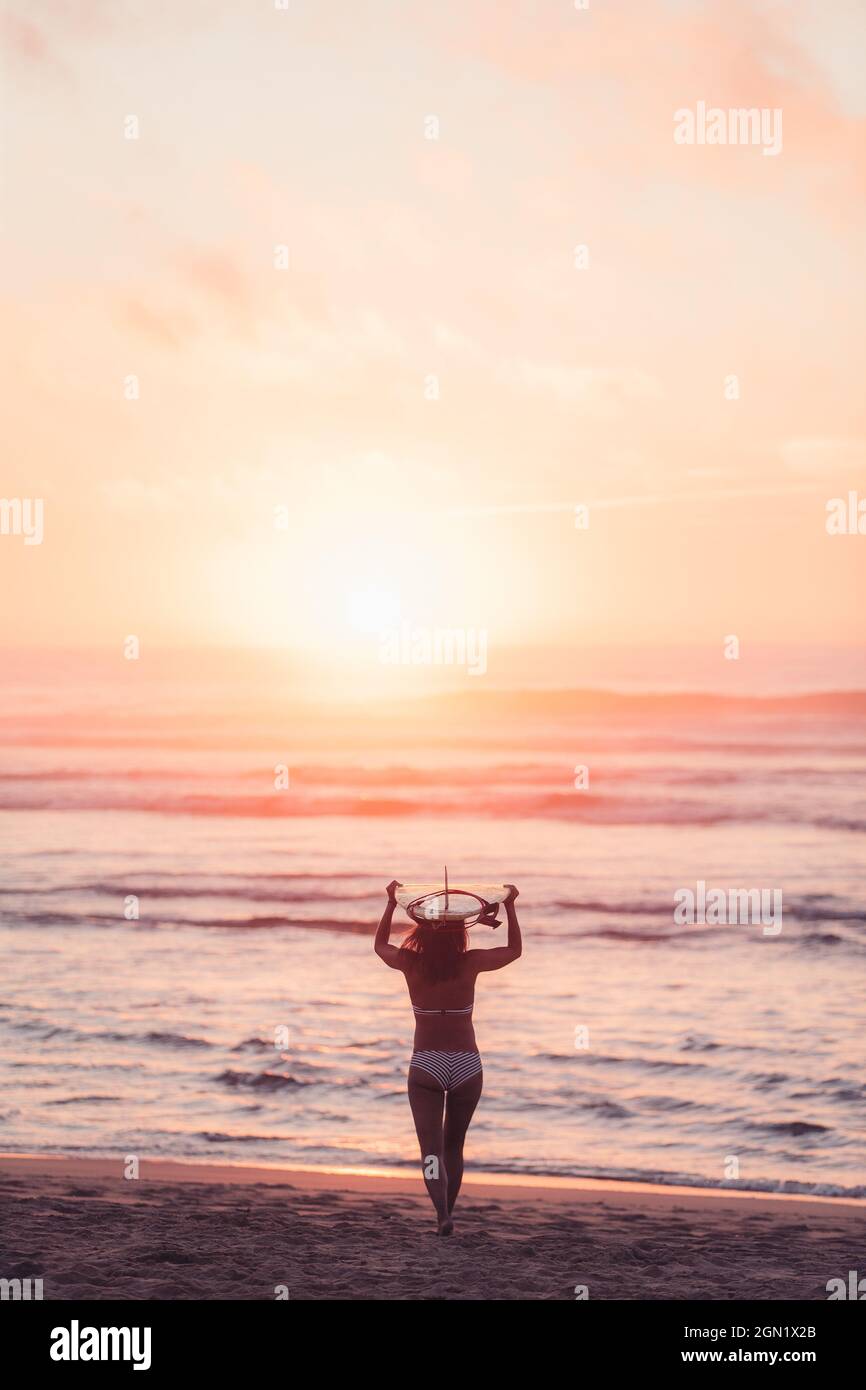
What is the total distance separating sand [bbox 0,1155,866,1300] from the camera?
24.2ft

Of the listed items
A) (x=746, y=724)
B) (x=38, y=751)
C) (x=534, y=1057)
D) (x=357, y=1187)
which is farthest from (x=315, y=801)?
(x=357, y=1187)

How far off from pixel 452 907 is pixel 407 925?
1701 cm

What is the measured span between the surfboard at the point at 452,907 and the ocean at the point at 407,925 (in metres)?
3.48

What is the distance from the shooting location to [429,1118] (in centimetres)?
791

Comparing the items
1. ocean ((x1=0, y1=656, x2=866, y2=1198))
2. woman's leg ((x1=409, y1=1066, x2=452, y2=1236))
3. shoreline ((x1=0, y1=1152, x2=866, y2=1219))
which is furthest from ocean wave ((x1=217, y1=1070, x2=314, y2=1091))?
woman's leg ((x1=409, y1=1066, x2=452, y2=1236))

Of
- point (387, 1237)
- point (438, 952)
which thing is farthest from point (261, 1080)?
point (438, 952)

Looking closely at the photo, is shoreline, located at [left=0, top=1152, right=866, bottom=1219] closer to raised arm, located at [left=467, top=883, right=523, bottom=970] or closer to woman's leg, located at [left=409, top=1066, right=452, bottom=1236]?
woman's leg, located at [left=409, top=1066, right=452, bottom=1236]

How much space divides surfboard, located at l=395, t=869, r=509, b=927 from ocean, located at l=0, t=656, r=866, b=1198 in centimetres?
348

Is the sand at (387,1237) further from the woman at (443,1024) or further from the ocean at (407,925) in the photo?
the woman at (443,1024)

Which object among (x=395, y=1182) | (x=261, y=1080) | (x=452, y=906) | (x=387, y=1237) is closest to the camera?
(x=452, y=906)

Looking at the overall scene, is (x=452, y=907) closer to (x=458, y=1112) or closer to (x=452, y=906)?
(x=452, y=906)

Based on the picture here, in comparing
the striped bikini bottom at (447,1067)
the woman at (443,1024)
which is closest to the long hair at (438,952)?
the woman at (443,1024)

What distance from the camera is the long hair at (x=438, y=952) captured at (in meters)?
7.89
